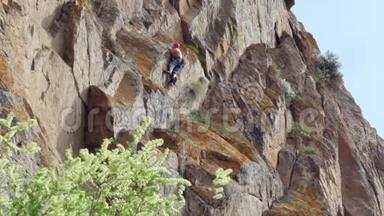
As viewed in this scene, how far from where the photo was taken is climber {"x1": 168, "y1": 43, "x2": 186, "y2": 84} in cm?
2816

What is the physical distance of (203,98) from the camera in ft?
101

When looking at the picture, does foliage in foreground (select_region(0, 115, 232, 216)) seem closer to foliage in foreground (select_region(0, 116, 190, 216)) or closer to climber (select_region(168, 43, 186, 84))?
foliage in foreground (select_region(0, 116, 190, 216))

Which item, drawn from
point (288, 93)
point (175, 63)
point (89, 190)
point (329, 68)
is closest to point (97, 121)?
point (175, 63)

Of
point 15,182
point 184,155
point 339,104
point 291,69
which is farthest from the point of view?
point 339,104

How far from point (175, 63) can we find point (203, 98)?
9.91 feet

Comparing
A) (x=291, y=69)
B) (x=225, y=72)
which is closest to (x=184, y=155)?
(x=225, y=72)

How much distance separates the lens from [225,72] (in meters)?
34.6

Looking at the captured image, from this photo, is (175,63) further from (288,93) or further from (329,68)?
(329,68)

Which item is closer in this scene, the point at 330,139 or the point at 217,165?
the point at 217,165

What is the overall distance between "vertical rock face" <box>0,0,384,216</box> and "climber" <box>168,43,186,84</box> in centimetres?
34

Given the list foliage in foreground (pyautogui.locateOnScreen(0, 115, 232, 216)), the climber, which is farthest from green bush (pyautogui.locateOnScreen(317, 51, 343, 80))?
foliage in foreground (pyautogui.locateOnScreen(0, 115, 232, 216))

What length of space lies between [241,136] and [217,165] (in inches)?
155

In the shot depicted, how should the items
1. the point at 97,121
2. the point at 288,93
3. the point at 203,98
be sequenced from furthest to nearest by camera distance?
the point at 288,93, the point at 203,98, the point at 97,121

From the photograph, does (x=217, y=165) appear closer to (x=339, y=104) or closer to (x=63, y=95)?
(x=63, y=95)
